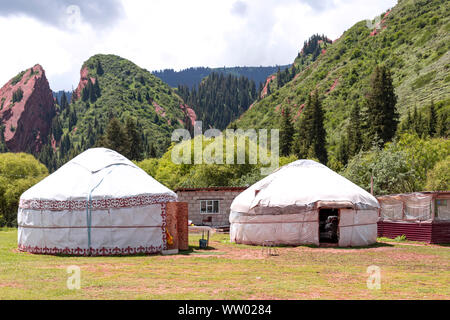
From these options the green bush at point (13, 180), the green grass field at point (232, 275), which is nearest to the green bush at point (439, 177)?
the green grass field at point (232, 275)

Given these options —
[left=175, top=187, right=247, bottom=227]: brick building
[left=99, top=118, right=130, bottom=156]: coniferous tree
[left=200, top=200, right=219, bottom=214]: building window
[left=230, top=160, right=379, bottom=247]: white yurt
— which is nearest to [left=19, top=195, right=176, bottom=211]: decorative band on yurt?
[left=230, top=160, right=379, bottom=247]: white yurt

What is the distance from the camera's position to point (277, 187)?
1673cm

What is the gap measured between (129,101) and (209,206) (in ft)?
247

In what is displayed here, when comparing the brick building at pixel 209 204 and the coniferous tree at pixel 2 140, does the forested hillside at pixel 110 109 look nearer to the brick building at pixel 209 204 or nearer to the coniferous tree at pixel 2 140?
the coniferous tree at pixel 2 140

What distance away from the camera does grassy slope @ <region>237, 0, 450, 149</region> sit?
52.3 metres

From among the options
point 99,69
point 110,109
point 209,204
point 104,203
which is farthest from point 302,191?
point 99,69

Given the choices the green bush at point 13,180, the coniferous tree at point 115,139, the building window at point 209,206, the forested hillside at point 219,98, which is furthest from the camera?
the forested hillside at point 219,98

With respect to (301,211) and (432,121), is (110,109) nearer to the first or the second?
(432,121)

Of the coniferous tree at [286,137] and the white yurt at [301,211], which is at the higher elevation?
the coniferous tree at [286,137]

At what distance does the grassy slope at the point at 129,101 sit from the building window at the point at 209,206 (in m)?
55.5

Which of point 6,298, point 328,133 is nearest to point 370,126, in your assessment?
point 328,133

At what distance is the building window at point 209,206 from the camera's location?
86.6ft

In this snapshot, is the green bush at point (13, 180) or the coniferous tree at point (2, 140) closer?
the green bush at point (13, 180)

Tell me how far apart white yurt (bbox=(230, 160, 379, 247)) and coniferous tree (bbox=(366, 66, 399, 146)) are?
27.7 m
